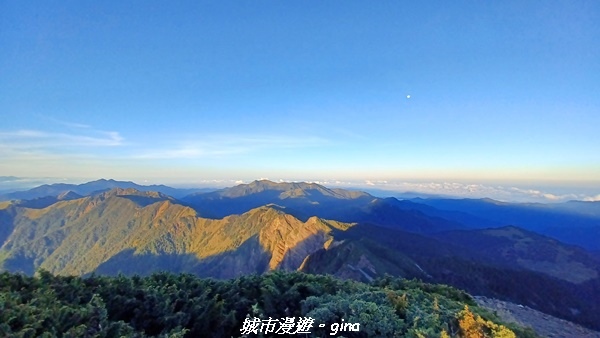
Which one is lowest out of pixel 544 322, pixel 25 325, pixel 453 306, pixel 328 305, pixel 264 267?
pixel 264 267

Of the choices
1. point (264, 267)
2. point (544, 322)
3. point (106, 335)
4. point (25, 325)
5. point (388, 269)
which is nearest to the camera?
point (25, 325)

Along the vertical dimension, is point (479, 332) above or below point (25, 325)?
below

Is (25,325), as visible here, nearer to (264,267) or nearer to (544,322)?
(544,322)

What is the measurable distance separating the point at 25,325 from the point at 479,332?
40.7ft

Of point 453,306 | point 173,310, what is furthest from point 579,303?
point 173,310

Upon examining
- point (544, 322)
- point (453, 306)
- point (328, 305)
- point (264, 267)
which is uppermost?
point (328, 305)

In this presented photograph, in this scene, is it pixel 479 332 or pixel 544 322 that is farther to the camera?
pixel 544 322

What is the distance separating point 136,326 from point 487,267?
13370 centimetres

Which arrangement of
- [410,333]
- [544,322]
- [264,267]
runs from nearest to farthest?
[410,333] → [544,322] → [264,267]

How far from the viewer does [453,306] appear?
587 inches

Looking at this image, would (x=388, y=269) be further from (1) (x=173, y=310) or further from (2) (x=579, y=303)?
(1) (x=173, y=310)

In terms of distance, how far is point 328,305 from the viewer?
1267 cm

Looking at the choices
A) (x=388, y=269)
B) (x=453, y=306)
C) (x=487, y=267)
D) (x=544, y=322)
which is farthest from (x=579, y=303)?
(x=453, y=306)

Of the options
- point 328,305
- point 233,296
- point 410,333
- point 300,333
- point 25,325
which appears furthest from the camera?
point 233,296
